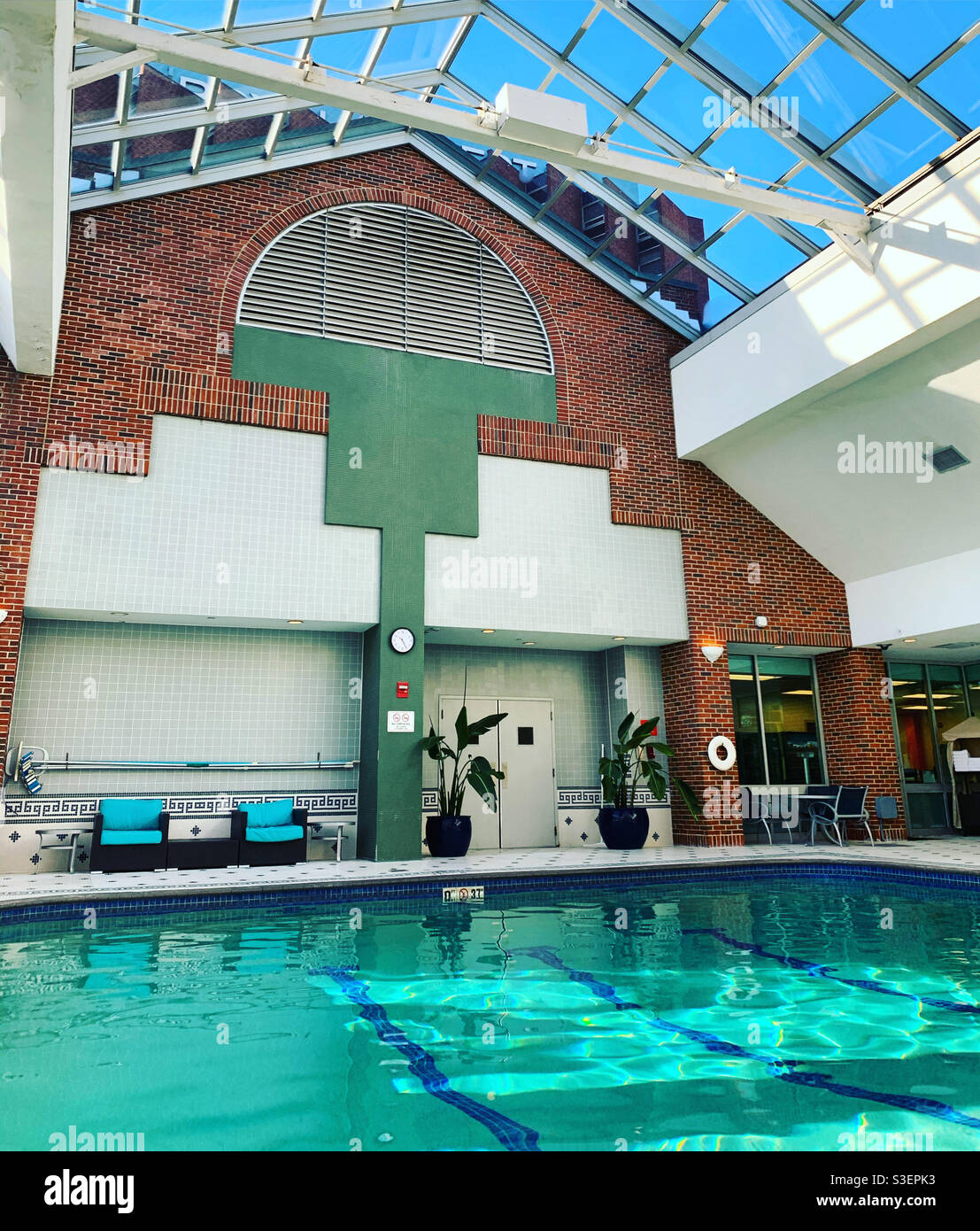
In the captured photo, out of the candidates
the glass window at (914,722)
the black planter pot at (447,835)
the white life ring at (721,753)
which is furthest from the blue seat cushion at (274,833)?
the glass window at (914,722)

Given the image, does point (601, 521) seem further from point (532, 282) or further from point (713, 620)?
point (532, 282)

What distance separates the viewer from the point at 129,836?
28.4 ft

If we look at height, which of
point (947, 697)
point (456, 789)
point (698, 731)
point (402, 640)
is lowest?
point (456, 789)

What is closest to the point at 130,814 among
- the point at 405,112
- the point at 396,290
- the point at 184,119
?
the point at 396,290

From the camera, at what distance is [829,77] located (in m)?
7.90

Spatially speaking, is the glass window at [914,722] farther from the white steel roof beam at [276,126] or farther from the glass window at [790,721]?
the white steel roof beam at [276,126]

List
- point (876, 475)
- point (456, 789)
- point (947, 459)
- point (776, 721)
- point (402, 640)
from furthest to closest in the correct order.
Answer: point (776, 721), point (876, 475), point (456, 789), point (402, 640), point (947, 459)

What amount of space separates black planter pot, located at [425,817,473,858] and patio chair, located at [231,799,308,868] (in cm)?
143

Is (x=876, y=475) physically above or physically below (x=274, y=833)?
above

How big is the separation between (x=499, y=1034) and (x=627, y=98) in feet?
31.2

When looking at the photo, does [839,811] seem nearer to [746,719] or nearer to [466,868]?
[746,719]

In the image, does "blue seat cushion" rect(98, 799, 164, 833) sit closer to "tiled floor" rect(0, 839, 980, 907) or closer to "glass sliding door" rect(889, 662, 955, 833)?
"tiled floor" rect(0, 839, 980, 907)

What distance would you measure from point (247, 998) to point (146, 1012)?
0.47m

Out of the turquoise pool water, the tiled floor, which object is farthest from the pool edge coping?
the turquoise pool water
